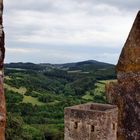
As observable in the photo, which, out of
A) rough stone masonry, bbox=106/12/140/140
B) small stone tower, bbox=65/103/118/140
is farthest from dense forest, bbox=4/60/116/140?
rough stone masonry, bbox=106/12/140/140

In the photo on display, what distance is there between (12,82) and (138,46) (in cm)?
10453

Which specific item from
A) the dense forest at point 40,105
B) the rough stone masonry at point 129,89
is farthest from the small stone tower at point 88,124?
the dense forest at point 40,105

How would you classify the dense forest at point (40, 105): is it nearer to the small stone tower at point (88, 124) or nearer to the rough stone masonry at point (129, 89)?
the small stone tower at point (88, 124)

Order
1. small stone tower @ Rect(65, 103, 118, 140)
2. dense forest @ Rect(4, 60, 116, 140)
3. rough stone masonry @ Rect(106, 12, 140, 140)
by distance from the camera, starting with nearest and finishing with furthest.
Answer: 1. rough stone masonry @ Rect(106, 12, 140, 140)
2. small stone tower @ Rect(65, 103, 118, 140)
3. dense forest @ Rect(4, 60, 116, 140)

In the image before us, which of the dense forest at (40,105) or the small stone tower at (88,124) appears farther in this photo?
the dense forest at (40,105)

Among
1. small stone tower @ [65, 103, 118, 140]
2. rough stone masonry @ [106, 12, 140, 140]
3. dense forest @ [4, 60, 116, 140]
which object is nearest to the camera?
rough stone masonry @ [106, 12, 140, 140]

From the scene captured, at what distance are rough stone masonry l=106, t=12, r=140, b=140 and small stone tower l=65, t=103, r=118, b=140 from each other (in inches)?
719

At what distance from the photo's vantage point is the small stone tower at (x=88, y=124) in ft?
81.7

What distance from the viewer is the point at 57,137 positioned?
7156cm

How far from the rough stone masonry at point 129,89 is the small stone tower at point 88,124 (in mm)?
18251

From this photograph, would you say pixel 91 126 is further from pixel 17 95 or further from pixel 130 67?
pixel 17 95

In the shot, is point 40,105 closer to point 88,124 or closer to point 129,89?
point 88,124

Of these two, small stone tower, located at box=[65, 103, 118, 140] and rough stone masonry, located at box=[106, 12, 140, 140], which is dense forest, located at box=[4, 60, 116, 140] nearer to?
small stone tower, located at box=[65, 103, 118, 140]

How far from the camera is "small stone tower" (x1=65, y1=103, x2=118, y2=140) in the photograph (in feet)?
81.7
